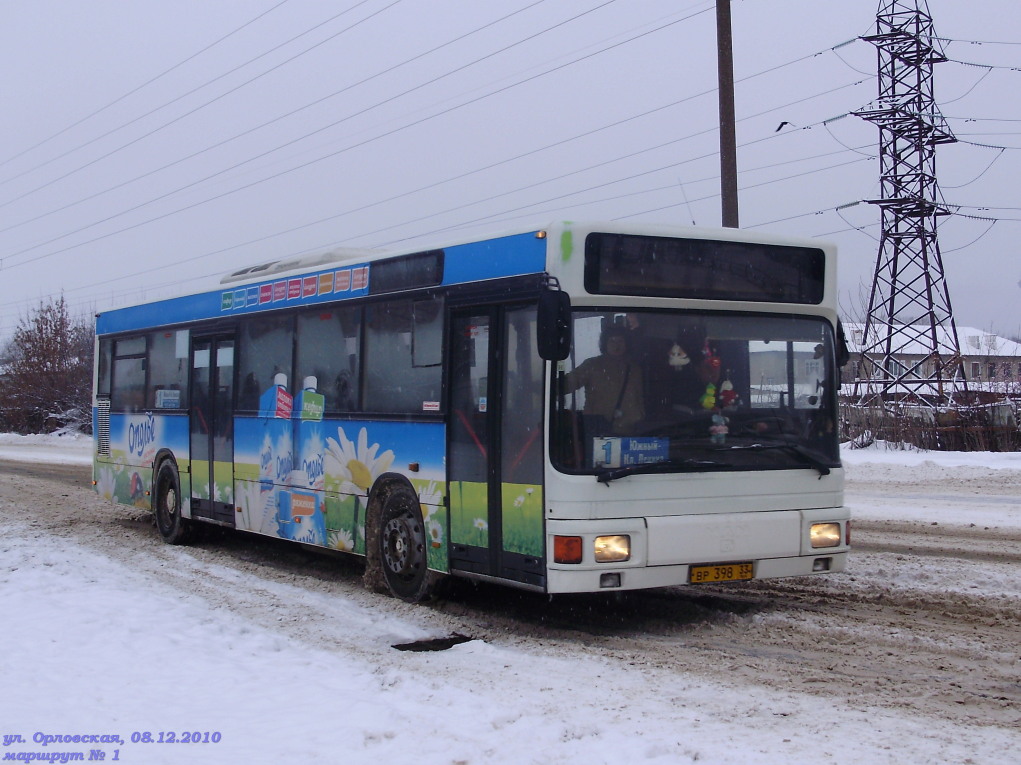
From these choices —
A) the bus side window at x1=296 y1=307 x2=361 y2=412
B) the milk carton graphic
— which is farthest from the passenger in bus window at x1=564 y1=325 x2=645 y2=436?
the milk carton graphic

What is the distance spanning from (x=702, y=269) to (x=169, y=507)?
343 inches

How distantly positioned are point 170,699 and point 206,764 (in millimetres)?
1231

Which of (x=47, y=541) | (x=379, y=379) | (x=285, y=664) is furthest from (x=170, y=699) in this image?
(x=47, y=541)

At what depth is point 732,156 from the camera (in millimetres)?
17219

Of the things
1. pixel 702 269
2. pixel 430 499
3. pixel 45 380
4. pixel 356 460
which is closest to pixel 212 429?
pixel 356 460

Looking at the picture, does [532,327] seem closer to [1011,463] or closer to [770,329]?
[770,329]

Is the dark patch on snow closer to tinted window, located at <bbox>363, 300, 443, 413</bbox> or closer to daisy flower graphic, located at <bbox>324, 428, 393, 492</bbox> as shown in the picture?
tinted window, located at <bbox>363, 300, 443, 413</bbox>

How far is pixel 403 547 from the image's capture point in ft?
31.3

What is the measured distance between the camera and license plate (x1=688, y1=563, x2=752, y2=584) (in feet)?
25.8

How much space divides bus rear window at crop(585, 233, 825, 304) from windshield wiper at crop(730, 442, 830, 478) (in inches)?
43.1

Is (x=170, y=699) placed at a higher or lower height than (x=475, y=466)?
lower

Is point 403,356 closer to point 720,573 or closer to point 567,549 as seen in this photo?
point 567,549

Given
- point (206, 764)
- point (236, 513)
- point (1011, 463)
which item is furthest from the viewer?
point (1011, 463)

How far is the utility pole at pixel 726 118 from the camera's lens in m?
17.0
